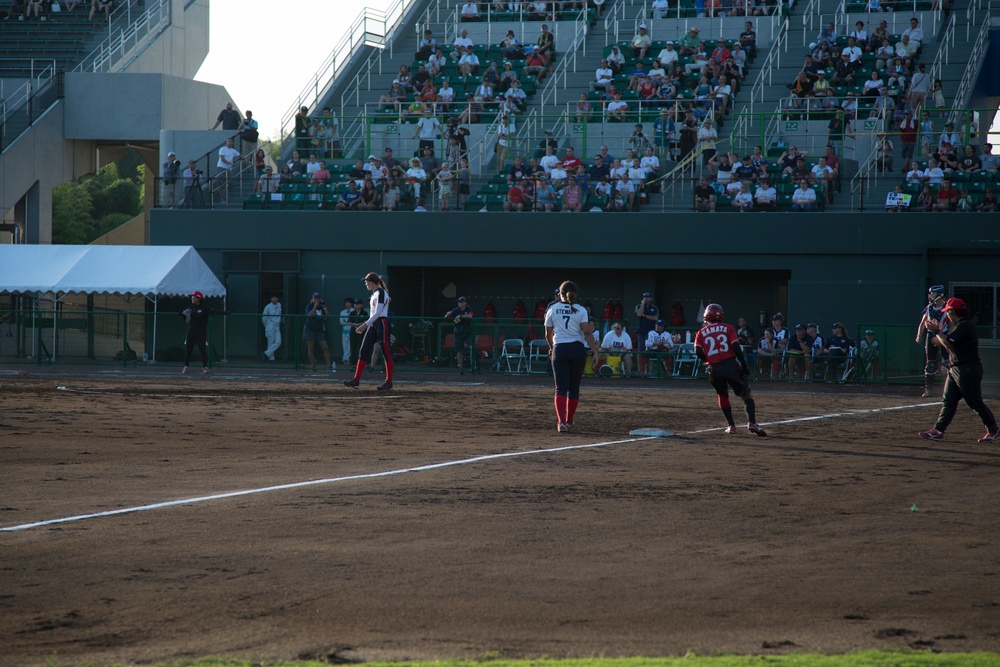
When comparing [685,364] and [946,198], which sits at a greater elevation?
[946,198]

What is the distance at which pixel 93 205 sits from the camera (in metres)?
93.6

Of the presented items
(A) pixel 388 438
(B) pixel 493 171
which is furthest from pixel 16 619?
(B) pixel 493 171

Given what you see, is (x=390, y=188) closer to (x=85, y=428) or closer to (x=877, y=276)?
(x=877, y=276)

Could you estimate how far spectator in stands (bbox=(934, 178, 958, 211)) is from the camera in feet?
93.7

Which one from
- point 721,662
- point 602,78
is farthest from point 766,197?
point 721,662

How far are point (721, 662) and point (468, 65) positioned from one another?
3256 cm

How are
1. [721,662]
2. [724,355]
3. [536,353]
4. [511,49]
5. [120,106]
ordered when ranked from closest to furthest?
[721,662] → [724,355] → [536,353] → [511,49] → [120,106]

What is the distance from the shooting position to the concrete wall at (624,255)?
2912 cm

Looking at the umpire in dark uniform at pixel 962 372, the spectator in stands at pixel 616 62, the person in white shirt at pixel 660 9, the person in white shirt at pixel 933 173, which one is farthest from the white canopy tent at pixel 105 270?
the umpire in dark uniform at pixel 962 372

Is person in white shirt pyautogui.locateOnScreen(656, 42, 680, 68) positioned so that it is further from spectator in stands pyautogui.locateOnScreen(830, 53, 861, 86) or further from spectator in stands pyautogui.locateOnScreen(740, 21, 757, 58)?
spectator in stands pyautogui.locateOnScreen(830, 53, 861, 86)

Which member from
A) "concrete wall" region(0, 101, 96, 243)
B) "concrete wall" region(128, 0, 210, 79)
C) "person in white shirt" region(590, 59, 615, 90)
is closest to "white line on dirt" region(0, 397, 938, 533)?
"person in white shirt" region(590, 59, 615, 90)

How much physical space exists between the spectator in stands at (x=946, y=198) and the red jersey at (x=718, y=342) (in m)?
15.9

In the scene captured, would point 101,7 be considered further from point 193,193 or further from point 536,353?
point 536,353

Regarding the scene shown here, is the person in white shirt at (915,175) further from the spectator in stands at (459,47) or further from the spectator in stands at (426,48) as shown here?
the spectator in stands at (426,48)
